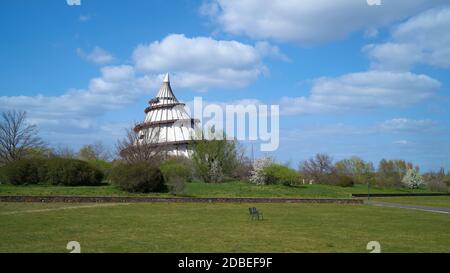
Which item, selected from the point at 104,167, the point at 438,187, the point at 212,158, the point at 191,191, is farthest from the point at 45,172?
the point at 438,187

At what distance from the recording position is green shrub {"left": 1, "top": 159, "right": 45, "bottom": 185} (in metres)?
31.7

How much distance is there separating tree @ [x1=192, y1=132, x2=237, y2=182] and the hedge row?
15903 millimetres

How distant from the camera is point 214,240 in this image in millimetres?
12141

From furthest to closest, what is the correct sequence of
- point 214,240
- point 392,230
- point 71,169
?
point 71,169 < point 392,230 < point 214,240

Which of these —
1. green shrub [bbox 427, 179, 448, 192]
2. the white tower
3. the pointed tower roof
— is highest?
the pointed tower roof

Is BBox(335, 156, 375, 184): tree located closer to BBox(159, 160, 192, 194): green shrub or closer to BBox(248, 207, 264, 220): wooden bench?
BBox(159, 160, 192, 194): green shrub

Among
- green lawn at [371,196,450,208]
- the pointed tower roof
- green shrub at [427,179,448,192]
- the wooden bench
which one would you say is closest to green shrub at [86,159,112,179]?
the wooden bench

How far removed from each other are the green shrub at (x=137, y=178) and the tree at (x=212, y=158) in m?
14.9

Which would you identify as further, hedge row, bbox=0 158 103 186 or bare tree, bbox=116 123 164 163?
bare tree, bbox=116 123 164 163

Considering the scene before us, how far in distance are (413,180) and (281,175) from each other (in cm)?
3534
